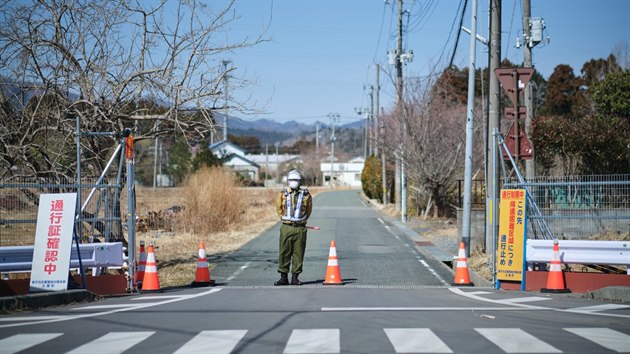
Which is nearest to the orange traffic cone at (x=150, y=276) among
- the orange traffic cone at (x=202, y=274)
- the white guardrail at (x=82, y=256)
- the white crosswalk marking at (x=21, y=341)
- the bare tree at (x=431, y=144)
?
the white guardrail at (x=82, y=256)

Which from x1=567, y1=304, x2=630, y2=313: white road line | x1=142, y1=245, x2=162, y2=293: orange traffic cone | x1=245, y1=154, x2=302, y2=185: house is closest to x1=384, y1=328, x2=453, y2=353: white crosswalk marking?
x1=567, y1=304, x2=630, y2=313: white road line

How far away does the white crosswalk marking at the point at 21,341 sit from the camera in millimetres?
7812

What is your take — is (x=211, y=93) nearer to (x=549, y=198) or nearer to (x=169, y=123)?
(x=169, y=123)

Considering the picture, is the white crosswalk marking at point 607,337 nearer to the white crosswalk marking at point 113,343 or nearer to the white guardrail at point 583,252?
the white guardrail at point 583,252

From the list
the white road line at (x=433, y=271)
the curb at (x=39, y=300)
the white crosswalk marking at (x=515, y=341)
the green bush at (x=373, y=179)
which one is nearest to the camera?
the white crosswalk marking at (x=515, y=341)

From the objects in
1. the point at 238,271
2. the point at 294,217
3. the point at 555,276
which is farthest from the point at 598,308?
the point at 238,271

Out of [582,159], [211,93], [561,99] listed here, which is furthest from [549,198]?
[561,99]

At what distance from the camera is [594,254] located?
42.9 feet

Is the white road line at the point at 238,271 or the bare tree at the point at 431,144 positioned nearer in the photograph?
the white road line at the point at 238,271

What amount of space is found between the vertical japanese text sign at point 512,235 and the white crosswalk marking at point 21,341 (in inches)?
325

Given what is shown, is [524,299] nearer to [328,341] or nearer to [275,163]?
[328,341]

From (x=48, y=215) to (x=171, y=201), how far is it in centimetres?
2647

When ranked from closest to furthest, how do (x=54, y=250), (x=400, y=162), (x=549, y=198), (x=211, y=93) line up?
(x=54, y=250) → (x=549, y=198) → (x=211, y=93) → (x=400, y=162)

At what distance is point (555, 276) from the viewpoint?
12961 millimetres
